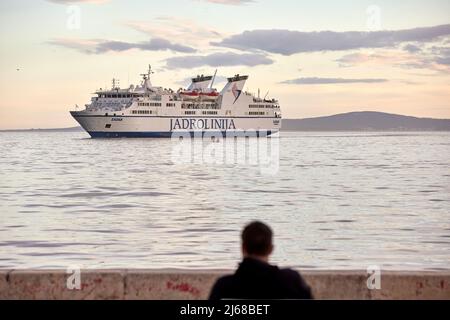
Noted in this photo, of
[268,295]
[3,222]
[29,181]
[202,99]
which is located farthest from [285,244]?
[202,99]

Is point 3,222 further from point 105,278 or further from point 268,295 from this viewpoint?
point 268,295

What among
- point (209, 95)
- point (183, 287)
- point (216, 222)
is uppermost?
point (209, 95)

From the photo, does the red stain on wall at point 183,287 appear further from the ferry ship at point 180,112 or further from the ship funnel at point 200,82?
the ship funnel at point 200,82

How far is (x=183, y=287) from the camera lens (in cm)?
637

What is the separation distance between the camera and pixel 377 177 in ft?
139

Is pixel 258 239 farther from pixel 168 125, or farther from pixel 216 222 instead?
pixel 168 125

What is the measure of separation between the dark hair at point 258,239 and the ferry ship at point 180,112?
361 feet

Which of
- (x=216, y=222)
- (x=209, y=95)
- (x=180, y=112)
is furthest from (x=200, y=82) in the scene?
(x=216, y=222)

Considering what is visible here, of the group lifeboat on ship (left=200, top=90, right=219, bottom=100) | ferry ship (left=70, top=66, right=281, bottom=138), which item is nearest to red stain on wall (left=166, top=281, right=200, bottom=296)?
ferry ship (left=70, top=66, right=281, bottom=138)

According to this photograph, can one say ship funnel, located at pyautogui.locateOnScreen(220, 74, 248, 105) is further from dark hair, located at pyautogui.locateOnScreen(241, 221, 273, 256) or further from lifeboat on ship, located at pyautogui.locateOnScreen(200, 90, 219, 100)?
dark hair, located at pyautogui.locateOnScreen(241, 221, 273, 256)

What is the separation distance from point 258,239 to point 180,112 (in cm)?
11770

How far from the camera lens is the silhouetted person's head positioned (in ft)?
14.2

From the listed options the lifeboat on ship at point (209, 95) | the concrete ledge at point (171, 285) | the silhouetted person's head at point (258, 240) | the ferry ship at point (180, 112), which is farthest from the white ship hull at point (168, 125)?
the silhouetted person's head at point (258, 240)
